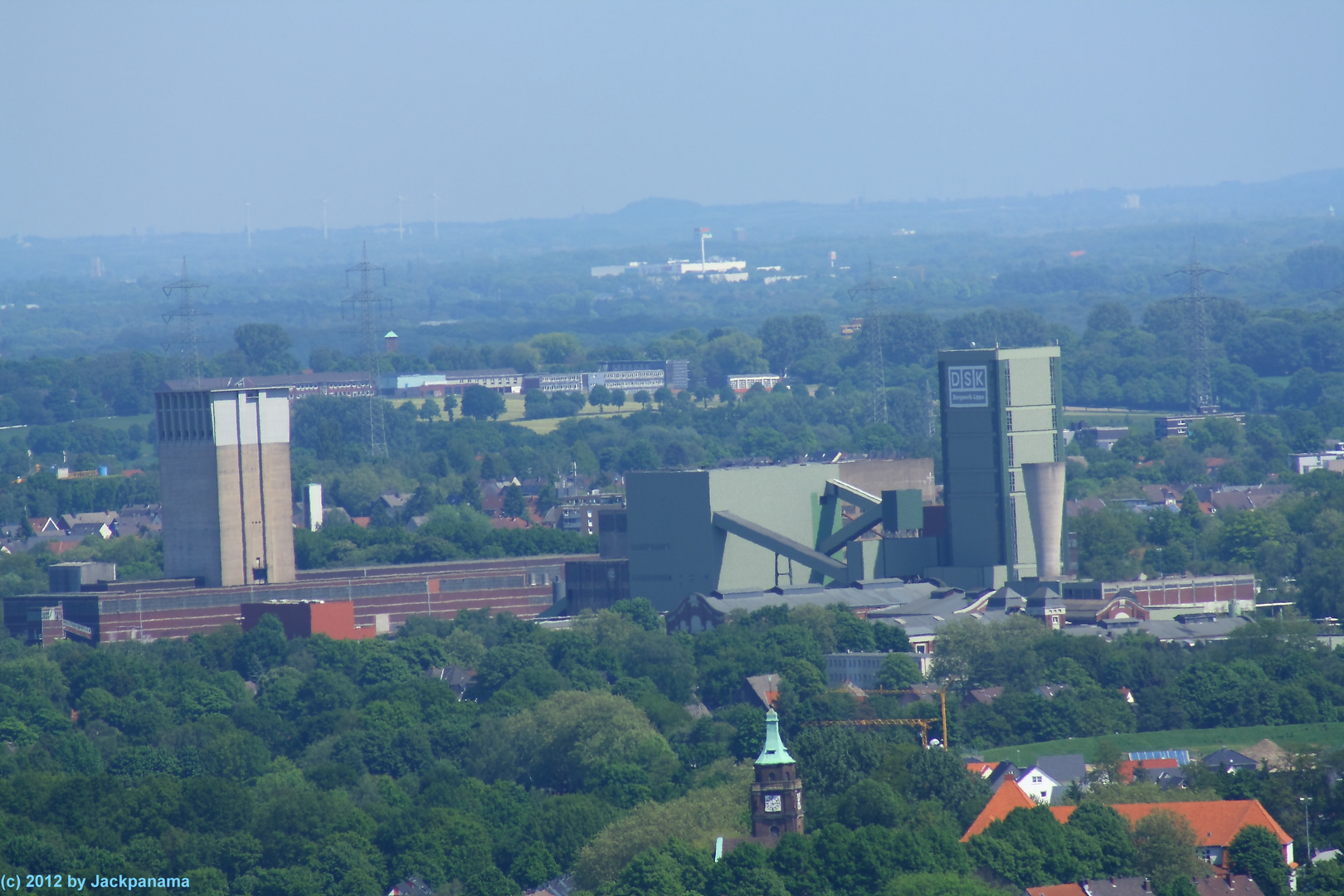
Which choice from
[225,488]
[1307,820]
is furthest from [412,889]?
[225,488]

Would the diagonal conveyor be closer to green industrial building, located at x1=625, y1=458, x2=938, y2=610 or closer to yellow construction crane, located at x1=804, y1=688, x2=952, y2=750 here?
green industrial building, located at x1=625, y1=458, x2=938, y2=610

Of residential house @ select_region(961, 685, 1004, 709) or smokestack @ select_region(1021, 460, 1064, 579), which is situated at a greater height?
smokestack @ select_region(1021, 460, 1064, 579)


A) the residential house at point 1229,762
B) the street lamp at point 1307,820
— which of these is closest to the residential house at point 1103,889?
the street lamp at point 1307,820

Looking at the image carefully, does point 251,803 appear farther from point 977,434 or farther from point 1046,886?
point 977,434

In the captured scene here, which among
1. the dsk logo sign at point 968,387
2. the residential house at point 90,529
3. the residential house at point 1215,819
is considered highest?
the dsk logo sign at point 968,387

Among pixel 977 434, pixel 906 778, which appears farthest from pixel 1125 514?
pixel 906 778

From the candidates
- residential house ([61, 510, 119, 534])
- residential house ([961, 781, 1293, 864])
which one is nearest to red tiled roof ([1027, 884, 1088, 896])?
residential house ([961, 781, 1293, 864])

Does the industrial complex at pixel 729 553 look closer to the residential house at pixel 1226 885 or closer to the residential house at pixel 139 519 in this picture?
the residential house at pixel 1226 885
